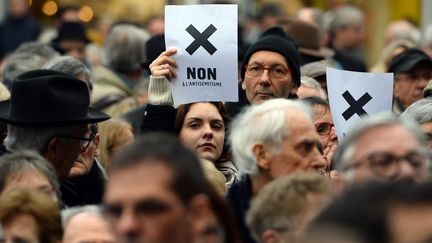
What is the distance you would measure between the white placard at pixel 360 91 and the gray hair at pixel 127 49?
598 cm

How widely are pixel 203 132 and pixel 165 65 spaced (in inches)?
19.9

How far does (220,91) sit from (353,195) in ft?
18.1

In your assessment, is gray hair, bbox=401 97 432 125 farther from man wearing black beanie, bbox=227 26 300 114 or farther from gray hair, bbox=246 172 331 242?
gray hair, bbox=246 172 331 242

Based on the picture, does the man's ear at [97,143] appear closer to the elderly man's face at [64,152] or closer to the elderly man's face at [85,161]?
the elderly man's face at [85,161]

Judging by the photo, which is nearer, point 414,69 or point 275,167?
point 275,167

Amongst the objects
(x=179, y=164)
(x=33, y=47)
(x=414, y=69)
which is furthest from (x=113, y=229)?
(x=33, y=47)

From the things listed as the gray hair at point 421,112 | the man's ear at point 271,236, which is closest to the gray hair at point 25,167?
the man's ear at point 271,236

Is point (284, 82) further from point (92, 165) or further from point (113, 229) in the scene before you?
point (113, 229)

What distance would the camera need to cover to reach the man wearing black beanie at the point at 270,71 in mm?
10906

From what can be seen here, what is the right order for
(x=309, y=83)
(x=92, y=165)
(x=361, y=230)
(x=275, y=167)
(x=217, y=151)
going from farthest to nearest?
(x=309, y=83), (x=217, y=151), (x=92, y=165), (x=275, y=167), (x=361, y=230)

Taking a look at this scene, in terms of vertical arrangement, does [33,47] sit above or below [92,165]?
above

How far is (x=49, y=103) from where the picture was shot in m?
9.83

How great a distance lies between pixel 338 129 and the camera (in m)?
10.4

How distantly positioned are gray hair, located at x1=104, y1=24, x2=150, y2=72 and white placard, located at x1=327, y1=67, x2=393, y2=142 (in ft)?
19.6
